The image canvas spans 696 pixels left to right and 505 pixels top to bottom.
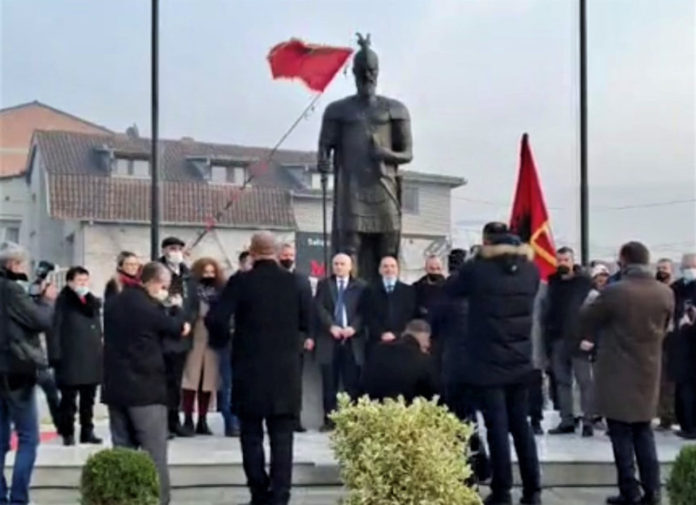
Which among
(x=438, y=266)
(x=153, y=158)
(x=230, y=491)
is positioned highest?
(x=153, y=158)

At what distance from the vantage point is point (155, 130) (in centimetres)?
1183

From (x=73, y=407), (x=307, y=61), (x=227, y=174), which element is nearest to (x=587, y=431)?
(x=73, y=407)

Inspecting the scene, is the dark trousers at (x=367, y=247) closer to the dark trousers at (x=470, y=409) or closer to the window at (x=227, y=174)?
the dark trousers at (x=470, y=409)

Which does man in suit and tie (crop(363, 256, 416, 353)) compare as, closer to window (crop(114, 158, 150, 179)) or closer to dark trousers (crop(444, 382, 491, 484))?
dark trousers (crop(444, 382, 491, 484))

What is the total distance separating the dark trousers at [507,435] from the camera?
6.98 m

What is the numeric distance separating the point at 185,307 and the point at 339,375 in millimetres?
1426

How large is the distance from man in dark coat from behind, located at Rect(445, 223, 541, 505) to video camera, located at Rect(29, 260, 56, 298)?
3212mm

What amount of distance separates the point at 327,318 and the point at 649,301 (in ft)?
→ 9.10

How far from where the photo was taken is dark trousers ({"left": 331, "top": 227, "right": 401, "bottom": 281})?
30.6 feet

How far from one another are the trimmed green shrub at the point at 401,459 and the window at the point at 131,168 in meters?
30.9

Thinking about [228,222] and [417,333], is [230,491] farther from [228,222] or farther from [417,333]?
[228,222]

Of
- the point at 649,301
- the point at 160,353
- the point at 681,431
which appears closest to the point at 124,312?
the point at 160,353

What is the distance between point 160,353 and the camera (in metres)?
6.61

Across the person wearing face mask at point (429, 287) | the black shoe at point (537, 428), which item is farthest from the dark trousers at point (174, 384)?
the black shoe at point (537, 428)
